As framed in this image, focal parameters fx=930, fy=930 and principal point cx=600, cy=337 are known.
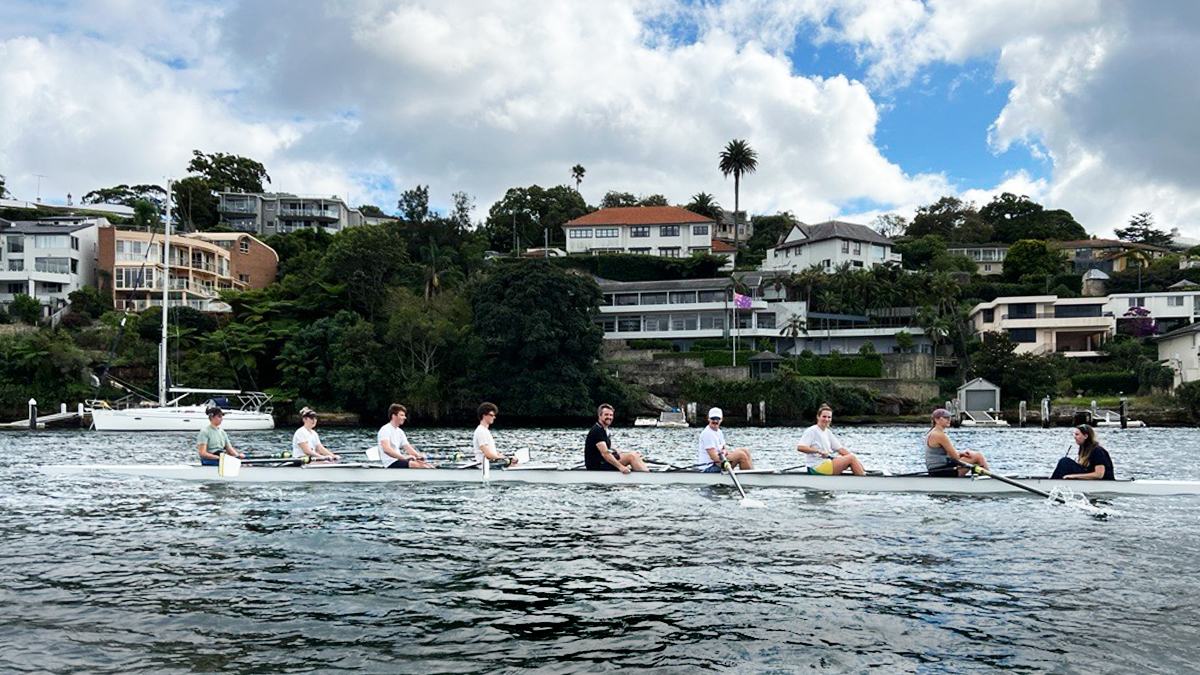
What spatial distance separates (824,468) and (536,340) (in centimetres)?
4892

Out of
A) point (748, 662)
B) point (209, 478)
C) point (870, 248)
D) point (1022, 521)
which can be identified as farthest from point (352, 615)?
point (870, 248)

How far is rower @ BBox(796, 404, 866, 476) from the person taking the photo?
20.2 metres

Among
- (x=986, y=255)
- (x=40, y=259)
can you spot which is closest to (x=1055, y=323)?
(x=986, y=255)

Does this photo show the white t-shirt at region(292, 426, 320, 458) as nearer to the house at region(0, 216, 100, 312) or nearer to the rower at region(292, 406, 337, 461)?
the rower at region(292, 406, 337, 461)

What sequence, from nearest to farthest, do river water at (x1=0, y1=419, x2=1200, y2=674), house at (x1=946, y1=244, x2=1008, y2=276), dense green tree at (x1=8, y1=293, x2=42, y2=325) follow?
river water at (x1=0, y1=419, x2=1200, y2=674) → dense green tree at (x1=8, y1=293, x2=42, y2=325) → house at (x1=946, y1=244, x2=1008, y2=276)

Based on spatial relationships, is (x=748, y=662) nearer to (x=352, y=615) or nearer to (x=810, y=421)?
(x=352, y=615)

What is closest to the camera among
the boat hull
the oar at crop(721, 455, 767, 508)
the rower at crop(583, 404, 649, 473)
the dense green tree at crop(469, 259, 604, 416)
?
the oar at crop(721, 455, 767, 508)

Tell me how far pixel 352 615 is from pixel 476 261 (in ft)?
270

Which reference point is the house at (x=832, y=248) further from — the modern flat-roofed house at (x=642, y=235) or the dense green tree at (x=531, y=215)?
the dense green tree at (x=531, y=215)

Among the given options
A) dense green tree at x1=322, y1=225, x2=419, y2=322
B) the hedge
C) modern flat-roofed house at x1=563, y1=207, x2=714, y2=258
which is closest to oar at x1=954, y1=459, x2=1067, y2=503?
dense green tree at x1=322, y1=225, x2=419, y2=322

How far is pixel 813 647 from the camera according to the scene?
9359 millimetres

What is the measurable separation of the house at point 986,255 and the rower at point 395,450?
101675 millimetres

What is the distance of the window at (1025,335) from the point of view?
287 ft

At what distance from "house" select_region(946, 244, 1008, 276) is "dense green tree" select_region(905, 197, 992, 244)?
549 cm
